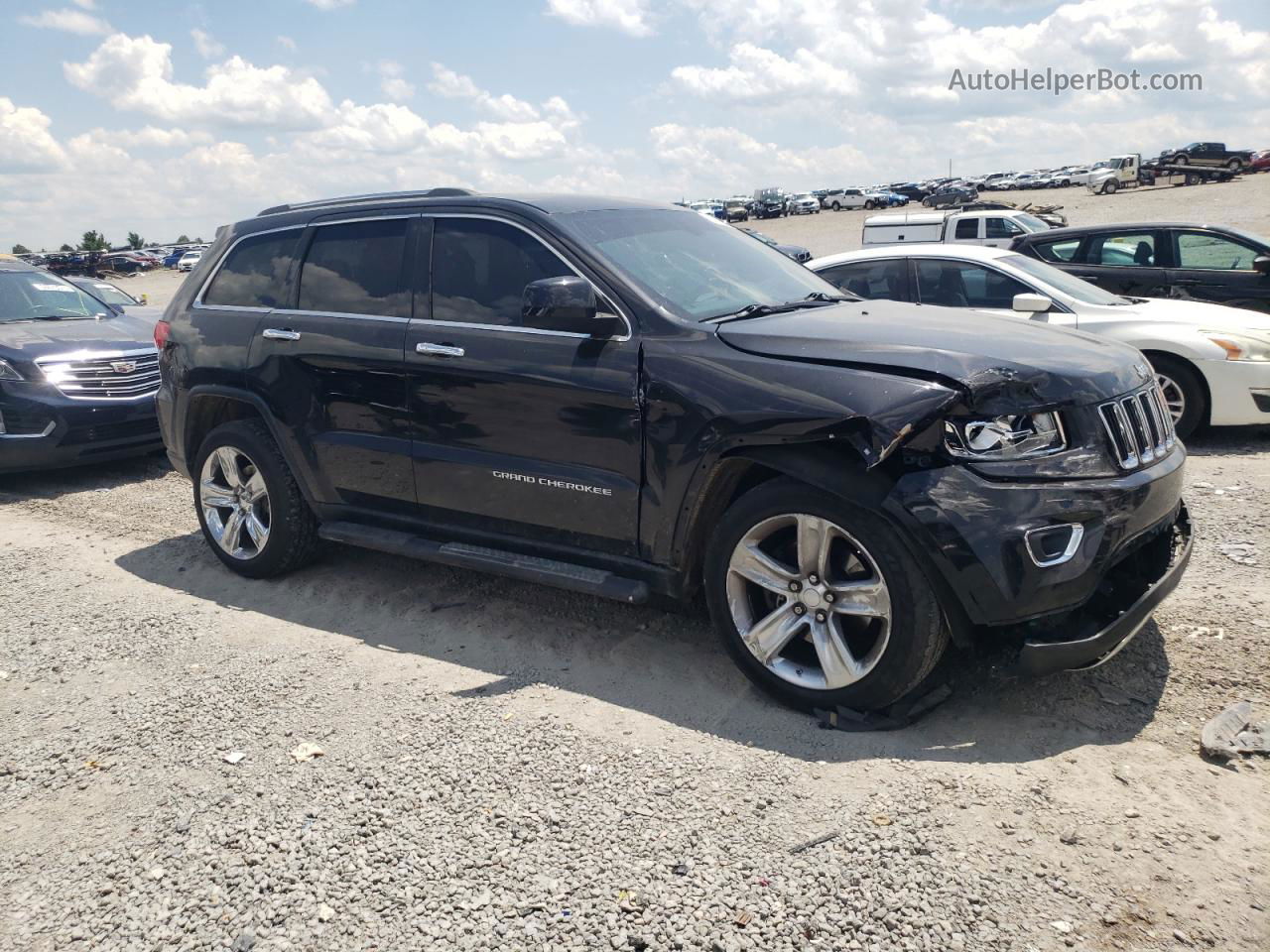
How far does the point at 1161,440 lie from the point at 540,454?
242cm

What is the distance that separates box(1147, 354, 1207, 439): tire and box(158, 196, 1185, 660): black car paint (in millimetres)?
3967

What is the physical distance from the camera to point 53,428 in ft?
26.5

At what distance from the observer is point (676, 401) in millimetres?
3924

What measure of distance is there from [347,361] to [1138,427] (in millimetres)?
3444

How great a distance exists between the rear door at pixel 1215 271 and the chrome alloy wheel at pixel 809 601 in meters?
7.51

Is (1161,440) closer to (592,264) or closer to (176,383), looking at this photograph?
(592,264)

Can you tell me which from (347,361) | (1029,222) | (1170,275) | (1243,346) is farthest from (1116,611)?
(1029,222)

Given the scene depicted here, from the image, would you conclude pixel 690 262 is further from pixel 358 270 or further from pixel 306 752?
pixel 306 752

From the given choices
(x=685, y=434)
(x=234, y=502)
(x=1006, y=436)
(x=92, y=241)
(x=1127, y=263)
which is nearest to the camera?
(x=1006, y=436)

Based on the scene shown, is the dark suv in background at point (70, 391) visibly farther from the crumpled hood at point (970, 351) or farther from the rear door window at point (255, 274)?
the crumpled hood at point (970, 351)

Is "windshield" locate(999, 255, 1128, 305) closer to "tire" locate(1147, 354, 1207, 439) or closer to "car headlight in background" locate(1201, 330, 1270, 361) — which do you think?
"tire" locate(1147, 354, 1207, 439)

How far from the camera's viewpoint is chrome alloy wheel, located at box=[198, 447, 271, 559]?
18.3 feet

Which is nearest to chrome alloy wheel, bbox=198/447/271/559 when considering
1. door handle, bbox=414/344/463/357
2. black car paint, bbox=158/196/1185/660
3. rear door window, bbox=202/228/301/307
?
black car paint, bbox=158/196/1185/660

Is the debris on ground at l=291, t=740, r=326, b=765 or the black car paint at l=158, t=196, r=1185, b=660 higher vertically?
the black car paint at l=158, t=196, r=1185, b=660
